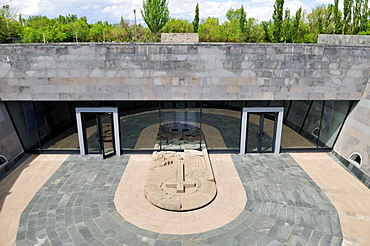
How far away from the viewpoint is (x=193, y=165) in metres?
12.7

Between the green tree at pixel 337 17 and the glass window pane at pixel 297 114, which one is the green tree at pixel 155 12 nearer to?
the green tree at pixel 337 17

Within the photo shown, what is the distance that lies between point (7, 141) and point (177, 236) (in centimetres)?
1042

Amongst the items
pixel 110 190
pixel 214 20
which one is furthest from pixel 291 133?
pixel 214 20

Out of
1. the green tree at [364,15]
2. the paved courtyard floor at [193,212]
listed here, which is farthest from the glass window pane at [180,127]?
the green tree at [364,15]

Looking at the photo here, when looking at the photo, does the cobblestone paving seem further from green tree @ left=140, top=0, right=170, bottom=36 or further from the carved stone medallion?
green tree @ left=140, top=0, right=170, bottom=36

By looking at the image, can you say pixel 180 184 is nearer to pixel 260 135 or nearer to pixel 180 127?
pixel 180 127

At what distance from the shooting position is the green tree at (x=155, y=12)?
44028 millimetres

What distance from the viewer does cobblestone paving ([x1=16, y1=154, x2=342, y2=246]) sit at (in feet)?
27.3

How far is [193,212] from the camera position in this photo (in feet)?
31.8

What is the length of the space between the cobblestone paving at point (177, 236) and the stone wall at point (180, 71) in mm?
3975

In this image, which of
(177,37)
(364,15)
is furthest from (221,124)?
(364,15)

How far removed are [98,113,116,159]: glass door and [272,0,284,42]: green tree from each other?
4187cm

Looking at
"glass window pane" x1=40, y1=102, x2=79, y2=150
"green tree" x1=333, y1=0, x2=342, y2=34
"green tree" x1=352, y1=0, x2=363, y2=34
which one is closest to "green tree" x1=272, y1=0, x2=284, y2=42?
"green tree" x1=333, y1=0, x2=342, y2=34

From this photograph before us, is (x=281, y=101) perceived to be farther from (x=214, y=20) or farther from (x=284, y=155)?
(x=214, y=20)
